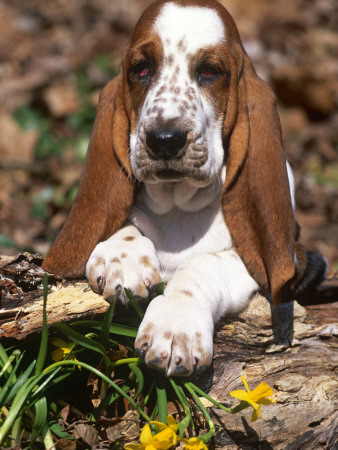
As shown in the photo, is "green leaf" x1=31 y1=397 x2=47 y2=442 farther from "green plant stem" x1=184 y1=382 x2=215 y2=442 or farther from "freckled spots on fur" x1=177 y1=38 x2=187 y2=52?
"freckled spots on fur" x1=177 y1=38 x2=187 y2=52

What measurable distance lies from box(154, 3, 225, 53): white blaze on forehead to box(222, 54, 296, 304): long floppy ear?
28cm

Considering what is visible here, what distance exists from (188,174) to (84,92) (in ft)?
19.1

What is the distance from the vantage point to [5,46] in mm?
10047

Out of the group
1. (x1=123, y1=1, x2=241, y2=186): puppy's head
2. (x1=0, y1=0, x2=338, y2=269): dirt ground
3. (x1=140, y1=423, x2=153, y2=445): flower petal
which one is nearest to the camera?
(x1=140, y1=423, x2=153, y2=445): flower petal

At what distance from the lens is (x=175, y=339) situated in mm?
2475

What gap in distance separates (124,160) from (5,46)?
760 cm

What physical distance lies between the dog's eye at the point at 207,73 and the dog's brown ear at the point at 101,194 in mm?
474

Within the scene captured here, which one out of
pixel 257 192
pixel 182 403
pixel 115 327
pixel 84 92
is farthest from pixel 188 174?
pixel 84 92

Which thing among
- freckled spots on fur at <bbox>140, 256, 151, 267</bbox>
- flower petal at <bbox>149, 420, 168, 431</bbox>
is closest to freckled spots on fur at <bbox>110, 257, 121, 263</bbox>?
freckled spots on fur at <bbox>140, 256, 151, 267</bbox>

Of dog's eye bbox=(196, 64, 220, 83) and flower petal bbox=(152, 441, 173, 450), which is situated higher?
dog's eye bbox=(196, 64, 220, 83)

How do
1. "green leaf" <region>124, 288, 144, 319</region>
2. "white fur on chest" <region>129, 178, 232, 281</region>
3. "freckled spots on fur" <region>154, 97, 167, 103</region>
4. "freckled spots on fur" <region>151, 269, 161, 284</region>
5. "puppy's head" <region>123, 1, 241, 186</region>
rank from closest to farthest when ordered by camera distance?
"green leaf" <region>124, 288, 144, 319</region>, "freckled spots on fur" <region>151, 269, 161, 284</region>, "puppy's head" <region>123, 1, 241, 186</region>, "freckled spots on fur" <region>154, 97, 167, 103</region>, "white fur on chest" <region>129, 178, 232, 281</region>

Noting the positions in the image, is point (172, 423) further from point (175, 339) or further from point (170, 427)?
point (175, 339)

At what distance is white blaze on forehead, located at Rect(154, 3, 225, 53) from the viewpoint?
10.5 ft

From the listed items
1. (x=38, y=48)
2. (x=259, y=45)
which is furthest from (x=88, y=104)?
(x=259, y=45)
